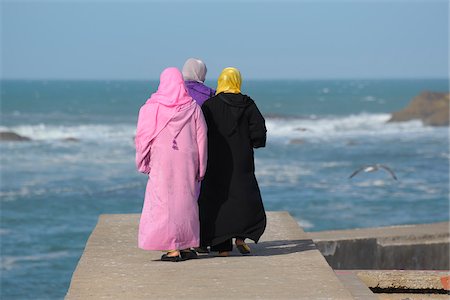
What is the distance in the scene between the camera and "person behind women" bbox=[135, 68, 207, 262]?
8414mm

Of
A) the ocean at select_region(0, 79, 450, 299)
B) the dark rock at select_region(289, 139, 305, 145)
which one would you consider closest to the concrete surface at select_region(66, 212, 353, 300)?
the ocean at select_region(0, 79, 450, 299)

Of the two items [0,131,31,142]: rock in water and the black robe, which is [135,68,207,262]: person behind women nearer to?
the black robe

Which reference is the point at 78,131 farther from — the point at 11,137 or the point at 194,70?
the point at 194,70

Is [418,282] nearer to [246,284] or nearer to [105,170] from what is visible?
[246,284]

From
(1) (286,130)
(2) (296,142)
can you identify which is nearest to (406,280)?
(2) (296,142)

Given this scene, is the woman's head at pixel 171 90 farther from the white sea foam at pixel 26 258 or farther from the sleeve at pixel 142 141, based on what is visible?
the white sea foam at pixel 26 258

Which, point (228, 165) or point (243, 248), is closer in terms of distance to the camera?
point (228, 165)

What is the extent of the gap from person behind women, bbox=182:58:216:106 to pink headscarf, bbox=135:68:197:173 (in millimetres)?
480

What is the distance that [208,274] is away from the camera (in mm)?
8055

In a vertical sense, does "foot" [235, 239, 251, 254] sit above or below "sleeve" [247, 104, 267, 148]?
below

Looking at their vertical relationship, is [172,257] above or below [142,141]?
below

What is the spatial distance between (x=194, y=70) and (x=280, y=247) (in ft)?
5.11

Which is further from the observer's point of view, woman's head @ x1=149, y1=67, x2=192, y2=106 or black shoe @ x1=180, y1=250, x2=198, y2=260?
black shoe @ x1=180, y1=250, x2=198, y2=260

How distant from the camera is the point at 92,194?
27.9m
